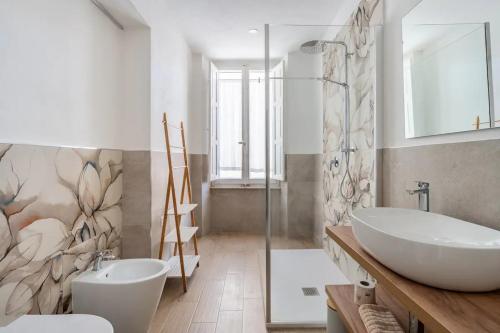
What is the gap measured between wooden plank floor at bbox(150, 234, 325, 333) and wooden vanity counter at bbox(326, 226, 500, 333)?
1252 mm

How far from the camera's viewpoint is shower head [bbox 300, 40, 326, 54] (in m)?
2.35

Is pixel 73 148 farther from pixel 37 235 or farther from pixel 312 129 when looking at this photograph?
pixel 312 129

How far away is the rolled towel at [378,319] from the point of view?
1.07 metres

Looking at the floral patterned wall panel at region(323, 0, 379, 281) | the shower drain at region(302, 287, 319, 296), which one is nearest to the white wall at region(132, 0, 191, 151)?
the floral patterned wall panel at region(323, 0, 379, 281)

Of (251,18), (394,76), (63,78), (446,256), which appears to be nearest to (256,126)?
(251,18)

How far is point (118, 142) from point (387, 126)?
197 cm

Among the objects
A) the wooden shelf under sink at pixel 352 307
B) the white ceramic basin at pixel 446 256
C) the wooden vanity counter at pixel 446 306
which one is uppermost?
the white ceramic basin at pixel 446 256

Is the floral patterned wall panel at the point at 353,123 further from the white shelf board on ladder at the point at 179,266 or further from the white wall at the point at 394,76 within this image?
the white shelf board on ladder at the point at 179,266

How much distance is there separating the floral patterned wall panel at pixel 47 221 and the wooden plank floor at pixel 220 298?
2.17ft

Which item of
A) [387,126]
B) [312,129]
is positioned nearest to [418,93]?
[387,126]

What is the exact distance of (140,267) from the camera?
5.92 ft

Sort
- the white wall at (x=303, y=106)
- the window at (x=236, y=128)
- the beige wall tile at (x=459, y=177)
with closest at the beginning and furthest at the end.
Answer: the beige wall tile at (x=459, y=177) < the white wall at (x=303, y=106) < the window at (x=236, y=128)

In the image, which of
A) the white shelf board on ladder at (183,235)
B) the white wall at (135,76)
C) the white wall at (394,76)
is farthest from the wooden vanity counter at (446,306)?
the white wall at (135,76)

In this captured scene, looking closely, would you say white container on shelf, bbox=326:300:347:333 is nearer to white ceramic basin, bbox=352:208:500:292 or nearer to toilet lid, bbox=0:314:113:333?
white ceramic basin, bbox=352:208:500:292
